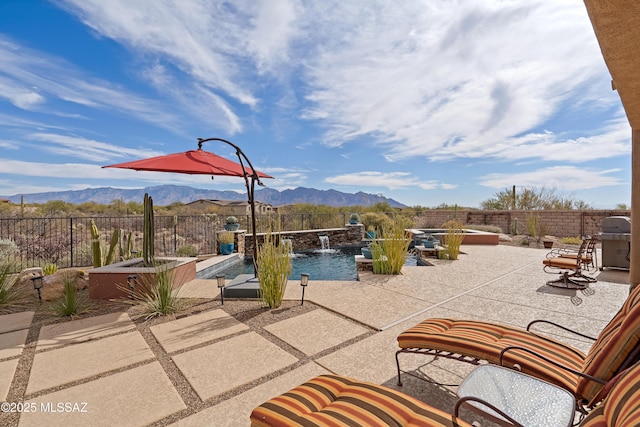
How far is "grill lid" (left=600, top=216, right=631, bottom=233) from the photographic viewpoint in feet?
19.2

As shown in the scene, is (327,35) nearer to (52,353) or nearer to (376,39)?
(376,39)

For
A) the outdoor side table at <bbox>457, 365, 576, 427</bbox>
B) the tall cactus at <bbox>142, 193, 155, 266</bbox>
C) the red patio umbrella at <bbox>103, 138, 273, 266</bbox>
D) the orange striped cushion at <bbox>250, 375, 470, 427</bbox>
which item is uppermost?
the red patio umbrella at <bbox>103, 138, 273, 266</bbox>

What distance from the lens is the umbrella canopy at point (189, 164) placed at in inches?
160

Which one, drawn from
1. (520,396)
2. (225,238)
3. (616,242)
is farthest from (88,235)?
(616,242)

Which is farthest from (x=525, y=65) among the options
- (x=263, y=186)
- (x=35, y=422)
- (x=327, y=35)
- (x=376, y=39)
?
(x=35, y=422)

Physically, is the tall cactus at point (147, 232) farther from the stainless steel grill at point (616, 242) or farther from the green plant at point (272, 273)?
the stainless steel grill at point (616, 242)

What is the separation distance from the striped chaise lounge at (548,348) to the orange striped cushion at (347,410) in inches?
27.4

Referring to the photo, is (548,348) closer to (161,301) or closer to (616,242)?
(161,301)

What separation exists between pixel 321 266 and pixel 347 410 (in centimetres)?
696

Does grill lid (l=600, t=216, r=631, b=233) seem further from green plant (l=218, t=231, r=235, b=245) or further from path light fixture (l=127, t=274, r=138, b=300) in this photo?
green plant (l=218, t=231, r=235, b=245)

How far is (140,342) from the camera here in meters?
2.83

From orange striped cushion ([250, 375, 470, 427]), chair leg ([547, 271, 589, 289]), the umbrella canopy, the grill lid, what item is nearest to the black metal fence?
the umbrella canopy

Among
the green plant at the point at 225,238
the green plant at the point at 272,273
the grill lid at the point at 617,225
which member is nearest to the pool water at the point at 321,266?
the green plant at the point at 225,238

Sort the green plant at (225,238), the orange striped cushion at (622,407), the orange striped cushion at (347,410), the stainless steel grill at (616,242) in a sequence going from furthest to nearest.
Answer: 1. the green plant at (225,238)
2. the stainless steel grill at (616,242)
3. the orange striped cushion at (347,410)
4. the orange striped cushion at (622,407)
